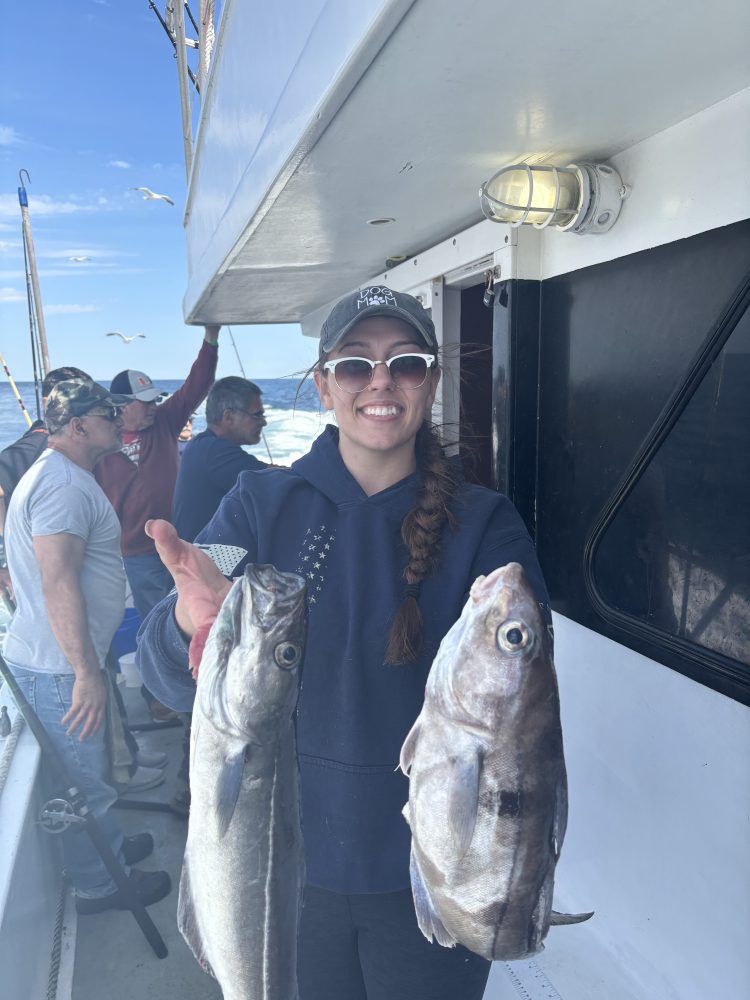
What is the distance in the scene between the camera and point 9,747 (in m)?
3.36

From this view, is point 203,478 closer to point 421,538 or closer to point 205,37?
point 421,538

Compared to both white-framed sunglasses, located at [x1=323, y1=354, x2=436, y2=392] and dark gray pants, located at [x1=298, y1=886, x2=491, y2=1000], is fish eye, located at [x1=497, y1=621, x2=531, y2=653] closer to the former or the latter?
white-framed sunglasses, located at [x1=323, y1=354, x2=436, y2=392]

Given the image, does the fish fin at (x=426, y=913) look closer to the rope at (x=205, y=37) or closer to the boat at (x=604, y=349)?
the boat at (x=604, y=349)

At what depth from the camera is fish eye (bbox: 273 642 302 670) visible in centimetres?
140

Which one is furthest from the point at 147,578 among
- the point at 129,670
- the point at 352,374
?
the point at 352,374

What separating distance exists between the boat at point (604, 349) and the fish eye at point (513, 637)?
124 centimetres

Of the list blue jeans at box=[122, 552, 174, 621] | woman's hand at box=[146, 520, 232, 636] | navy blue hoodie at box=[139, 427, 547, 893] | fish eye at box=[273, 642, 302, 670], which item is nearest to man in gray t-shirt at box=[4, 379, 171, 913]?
blue jeans at box=[122, 552, 174, 621]

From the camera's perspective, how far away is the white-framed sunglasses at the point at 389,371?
1.74 metres

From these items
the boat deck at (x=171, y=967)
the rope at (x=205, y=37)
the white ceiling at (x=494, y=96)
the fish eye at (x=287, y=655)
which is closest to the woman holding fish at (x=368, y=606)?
the fish eye at (x=287, y=655)

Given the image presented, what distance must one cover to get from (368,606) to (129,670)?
4.84m

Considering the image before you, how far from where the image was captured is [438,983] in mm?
1767

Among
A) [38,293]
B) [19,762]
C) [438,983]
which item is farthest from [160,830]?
[38,293]

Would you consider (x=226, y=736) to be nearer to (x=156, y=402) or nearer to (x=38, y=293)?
(x=156, y=402)

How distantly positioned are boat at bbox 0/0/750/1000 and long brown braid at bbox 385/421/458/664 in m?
0.99
